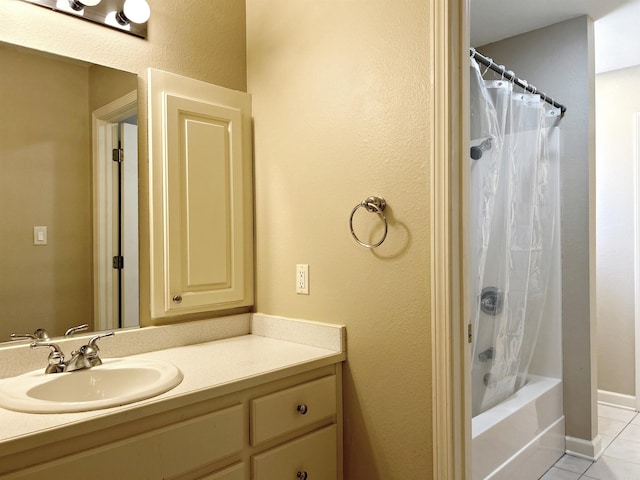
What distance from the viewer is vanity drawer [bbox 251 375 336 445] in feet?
4.57

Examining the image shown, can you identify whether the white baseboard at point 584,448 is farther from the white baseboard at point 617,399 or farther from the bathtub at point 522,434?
the white baseboard at point 617,399

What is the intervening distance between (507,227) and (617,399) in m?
1.95

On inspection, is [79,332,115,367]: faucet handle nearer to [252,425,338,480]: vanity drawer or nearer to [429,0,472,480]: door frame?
[252,425,338,480]: vanity drawer

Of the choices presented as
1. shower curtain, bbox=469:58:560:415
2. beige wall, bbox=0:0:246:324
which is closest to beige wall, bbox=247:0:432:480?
beige wall, bbox=0:0:246:324

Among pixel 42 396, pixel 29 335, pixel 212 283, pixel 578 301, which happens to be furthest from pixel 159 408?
pixel 578 301

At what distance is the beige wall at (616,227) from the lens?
3336 millimetres

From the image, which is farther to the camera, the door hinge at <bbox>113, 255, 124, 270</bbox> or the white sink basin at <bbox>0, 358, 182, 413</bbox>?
the door hinge at <bbox>113, 255, 124, 270</bbox>

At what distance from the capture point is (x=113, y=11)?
63.9 inches

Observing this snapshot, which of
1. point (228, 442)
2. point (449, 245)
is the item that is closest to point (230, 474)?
point (228, 442)

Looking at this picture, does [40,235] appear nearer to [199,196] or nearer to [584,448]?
[199,196]

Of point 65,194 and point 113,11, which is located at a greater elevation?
point 113,11

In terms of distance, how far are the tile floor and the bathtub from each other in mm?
68

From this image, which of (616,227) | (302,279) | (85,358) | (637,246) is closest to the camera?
(85,358)

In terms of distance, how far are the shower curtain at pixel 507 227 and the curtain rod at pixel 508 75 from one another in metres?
0.03
